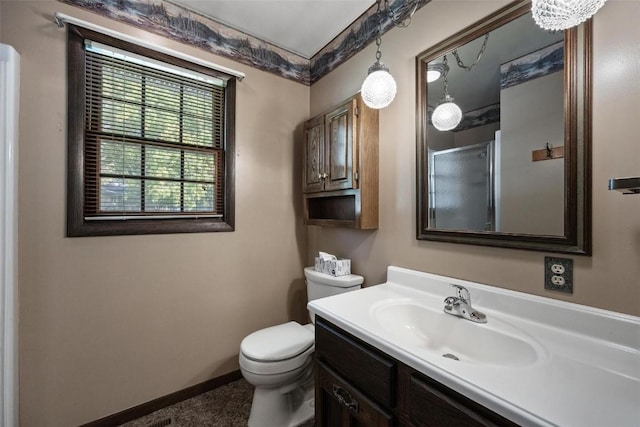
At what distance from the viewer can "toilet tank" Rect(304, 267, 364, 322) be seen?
1.70 m

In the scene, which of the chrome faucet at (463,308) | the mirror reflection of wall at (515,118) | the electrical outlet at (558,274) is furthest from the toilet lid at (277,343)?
the electrical outlet at (558,274)

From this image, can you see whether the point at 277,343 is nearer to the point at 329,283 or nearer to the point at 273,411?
the point at 273,411

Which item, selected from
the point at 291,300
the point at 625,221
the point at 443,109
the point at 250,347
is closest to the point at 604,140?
the point at 625,221

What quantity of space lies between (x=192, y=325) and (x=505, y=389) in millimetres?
1767

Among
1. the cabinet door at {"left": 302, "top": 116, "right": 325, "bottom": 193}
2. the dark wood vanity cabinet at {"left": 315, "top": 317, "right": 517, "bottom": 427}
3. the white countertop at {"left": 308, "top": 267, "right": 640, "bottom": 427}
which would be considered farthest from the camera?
the cabinet door at {"left": 302, "top": 116, "right": 325, "bottom": 193}

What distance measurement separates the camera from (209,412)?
163 cm

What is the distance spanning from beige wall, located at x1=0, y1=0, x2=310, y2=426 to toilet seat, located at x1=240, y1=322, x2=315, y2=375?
1.62ft

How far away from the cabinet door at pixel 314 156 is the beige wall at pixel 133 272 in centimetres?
25

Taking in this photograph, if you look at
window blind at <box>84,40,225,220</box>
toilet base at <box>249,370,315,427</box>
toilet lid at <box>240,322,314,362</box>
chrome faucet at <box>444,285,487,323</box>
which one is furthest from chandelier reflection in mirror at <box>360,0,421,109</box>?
toilet base at <box>249,370,315,427</box>

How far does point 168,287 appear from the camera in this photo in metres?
1.70

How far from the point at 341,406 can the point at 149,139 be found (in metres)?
1.80

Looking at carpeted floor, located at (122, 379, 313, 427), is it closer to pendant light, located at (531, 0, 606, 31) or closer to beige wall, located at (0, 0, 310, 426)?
beige wall, located at (0, 0, 310, 426)

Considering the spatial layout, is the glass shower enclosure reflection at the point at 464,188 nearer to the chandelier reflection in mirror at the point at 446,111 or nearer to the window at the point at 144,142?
the chandelier reflection in mirror at the point at 446,111

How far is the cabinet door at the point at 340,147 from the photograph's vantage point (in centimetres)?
161
